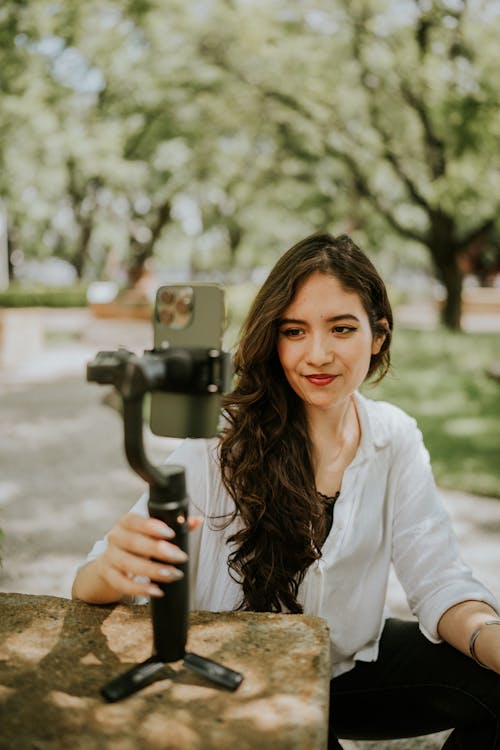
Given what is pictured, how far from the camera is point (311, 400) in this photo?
1861 mm

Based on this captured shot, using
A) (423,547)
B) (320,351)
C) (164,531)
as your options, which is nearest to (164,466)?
(164,531)

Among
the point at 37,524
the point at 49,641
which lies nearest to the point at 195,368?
the point at 49,641

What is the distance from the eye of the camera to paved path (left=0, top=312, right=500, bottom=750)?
413 centimetres

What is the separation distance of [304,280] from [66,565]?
3.01m

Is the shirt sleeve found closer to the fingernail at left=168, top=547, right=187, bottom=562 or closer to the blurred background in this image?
the fingernail at left=168, top=547, right=187, bottom=562

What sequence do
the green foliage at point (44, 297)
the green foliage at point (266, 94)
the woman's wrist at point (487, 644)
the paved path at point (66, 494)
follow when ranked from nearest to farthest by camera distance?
1. the woman's wrist at point (487, 644)
2. the paved path at point (66, 494)
3. the green foliage at point (266, 94)
4. the green foliage at point (44, 297)

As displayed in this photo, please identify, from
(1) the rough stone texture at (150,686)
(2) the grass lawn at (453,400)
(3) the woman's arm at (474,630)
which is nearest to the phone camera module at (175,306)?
(1) the rough stone texture at (150,686)

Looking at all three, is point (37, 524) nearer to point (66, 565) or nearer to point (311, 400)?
point (66, 565)

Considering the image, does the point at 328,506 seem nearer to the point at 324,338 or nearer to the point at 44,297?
the point at 324,338

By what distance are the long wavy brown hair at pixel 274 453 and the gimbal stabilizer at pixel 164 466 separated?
59 cm

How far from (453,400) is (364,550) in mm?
7101

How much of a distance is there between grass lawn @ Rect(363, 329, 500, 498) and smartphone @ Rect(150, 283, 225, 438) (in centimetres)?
165

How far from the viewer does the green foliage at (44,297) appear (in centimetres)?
1919

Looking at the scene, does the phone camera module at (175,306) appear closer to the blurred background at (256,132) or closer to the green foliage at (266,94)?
the blurred background at (256,132)
